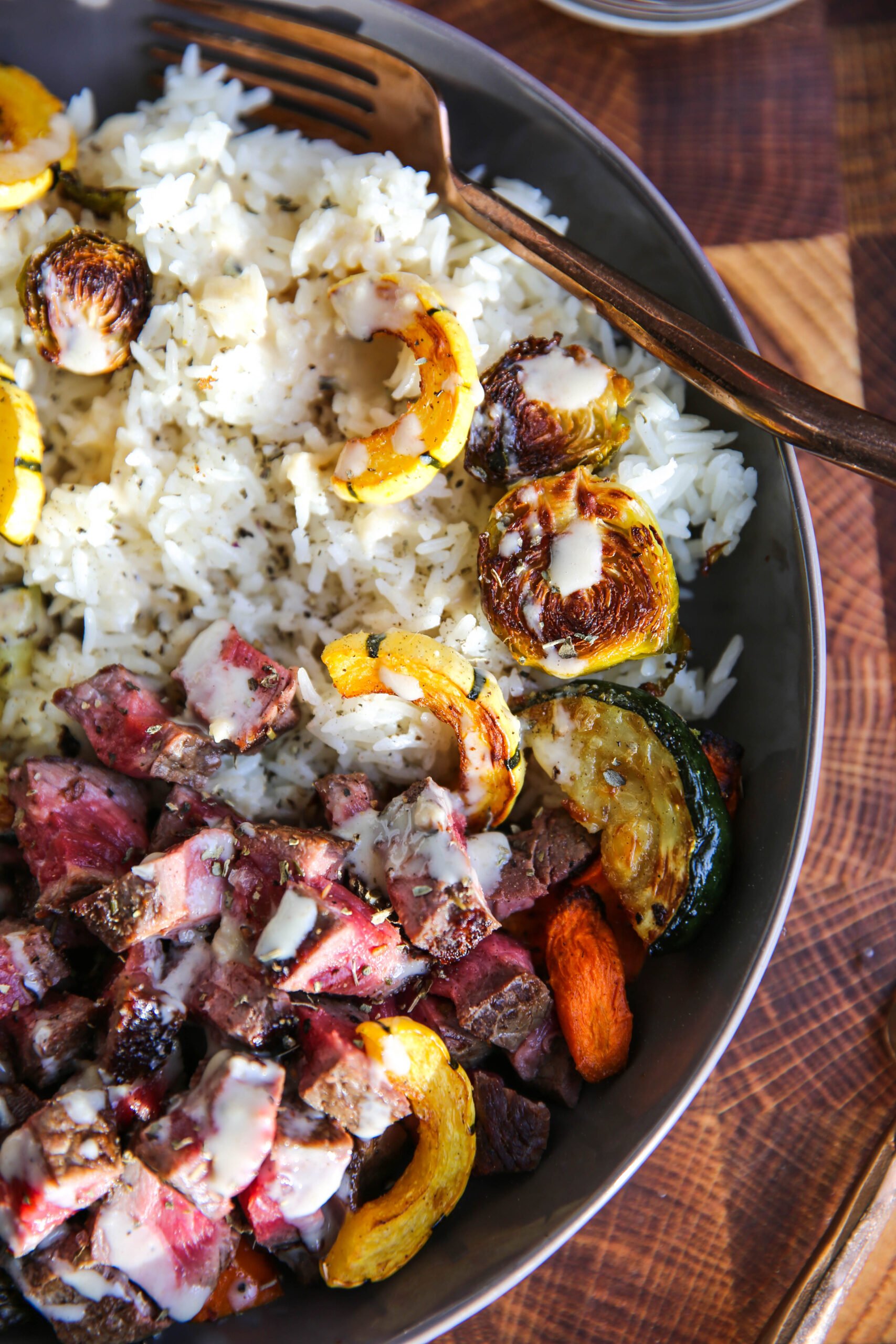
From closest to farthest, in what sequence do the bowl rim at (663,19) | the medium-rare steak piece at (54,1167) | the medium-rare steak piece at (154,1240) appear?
the medium-rare steak piece at (54,1167) < the medium-rare steak piece at (154,1240) < the bowl rim at (663,19)

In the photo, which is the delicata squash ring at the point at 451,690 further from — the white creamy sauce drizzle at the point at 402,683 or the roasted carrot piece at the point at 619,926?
the roasted carrot piece at the point at 619,926

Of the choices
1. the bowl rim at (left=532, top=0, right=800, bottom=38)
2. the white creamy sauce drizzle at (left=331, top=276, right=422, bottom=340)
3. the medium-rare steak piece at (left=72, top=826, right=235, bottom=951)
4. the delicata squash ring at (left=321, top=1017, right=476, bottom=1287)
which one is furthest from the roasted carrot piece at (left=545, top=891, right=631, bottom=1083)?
the bowl rim at (left=532, top=0, right=800, bottom=38)

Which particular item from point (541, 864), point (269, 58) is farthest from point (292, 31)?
point (541, 864)

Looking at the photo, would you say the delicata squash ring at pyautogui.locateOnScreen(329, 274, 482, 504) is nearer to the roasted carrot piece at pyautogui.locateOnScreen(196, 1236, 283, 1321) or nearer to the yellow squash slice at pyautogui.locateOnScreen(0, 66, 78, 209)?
the yellow squash slice at pyautogui.locateOnScreen(0, 66, 78, 209)

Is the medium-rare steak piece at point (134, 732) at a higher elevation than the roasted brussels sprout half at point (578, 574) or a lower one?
lower

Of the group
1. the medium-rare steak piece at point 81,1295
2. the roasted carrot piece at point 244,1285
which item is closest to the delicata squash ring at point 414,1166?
the roasted carrot piece at point 244,1285

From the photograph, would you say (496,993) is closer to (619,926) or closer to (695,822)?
(619,926)
